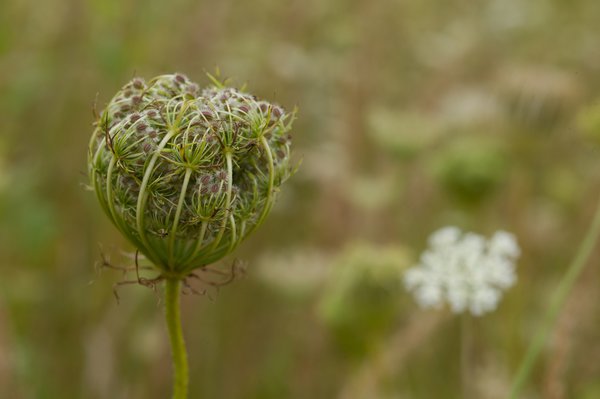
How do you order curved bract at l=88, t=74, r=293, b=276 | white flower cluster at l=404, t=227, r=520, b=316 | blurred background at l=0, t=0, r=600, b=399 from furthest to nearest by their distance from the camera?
1. blurred background at l=0, t=0, r=600, b=399
2. white flower cluster at l=404, t=227, r=520, b=316
3. curved bract at l=88, t=74, r=293, b=276

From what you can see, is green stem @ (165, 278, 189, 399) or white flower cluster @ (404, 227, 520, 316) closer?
green stem @ (165, 278, 189, 399)

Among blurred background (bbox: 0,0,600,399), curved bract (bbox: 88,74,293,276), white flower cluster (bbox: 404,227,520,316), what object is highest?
blurred background (bbox: 0,0,600,399)

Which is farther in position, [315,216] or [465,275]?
[315,216]

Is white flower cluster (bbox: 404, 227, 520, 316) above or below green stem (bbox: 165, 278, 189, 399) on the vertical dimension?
above

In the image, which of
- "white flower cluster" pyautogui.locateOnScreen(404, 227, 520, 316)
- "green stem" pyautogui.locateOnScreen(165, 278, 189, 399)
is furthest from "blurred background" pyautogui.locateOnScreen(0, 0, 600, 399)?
"green stem" pyautogui.locateOnScreen(165, 278, 189, 399)

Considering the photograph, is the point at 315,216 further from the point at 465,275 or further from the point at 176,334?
the point at 176,334

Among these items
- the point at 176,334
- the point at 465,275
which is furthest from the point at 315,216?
the point at 176,334

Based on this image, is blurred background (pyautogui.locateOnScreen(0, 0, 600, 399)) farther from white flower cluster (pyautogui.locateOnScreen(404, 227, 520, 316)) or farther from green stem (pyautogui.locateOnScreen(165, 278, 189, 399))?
green stem (pyautogui.locateOnScreen(165, 278, 189, 399))
